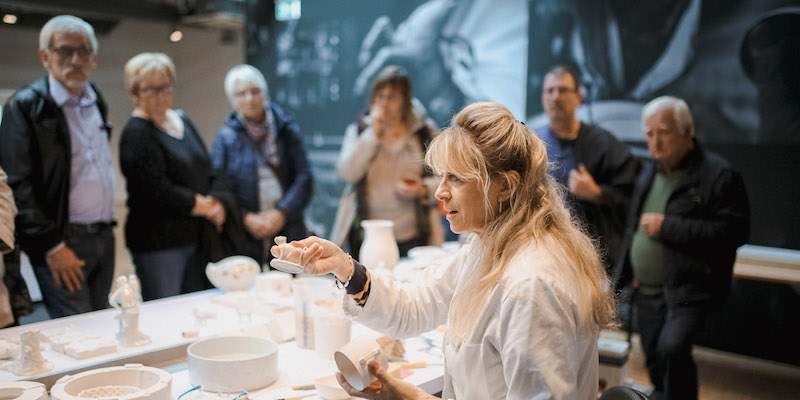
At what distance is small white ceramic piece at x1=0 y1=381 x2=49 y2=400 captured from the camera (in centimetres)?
134

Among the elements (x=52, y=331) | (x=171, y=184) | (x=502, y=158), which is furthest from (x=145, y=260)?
(x=502, y=158)

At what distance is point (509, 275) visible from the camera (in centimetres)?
136

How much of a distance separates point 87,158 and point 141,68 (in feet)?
2.07

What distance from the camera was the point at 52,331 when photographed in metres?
1.91

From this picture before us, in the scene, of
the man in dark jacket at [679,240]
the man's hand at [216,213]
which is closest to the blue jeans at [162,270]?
the man's hand at [216,213]

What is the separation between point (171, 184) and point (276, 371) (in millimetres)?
2050

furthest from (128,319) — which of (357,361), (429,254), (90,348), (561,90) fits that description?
(561,90)

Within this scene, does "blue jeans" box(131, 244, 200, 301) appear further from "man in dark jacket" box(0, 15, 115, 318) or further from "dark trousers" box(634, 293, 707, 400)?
"dark trousers" box(634, 293, 707, 400)

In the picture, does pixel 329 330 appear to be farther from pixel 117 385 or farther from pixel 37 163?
pixel 37 163

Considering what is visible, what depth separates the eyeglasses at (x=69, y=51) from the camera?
2965 mm

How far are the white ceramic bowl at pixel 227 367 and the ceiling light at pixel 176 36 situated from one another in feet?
9.83

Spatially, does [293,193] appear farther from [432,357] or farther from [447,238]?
[432,357]

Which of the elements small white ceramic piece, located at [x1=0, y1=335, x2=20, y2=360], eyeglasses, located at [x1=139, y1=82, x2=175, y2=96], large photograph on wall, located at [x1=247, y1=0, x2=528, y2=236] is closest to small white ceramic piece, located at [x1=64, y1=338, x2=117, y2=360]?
small white ceramic piece, located at [x1=0, y1=335, x2=20, y2=360]

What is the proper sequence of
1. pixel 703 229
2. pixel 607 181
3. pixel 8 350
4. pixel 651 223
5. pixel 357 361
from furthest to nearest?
pixel 607 181, pixel 651 223, pixel 703 229, pixel 8 350, pixel 357 361
